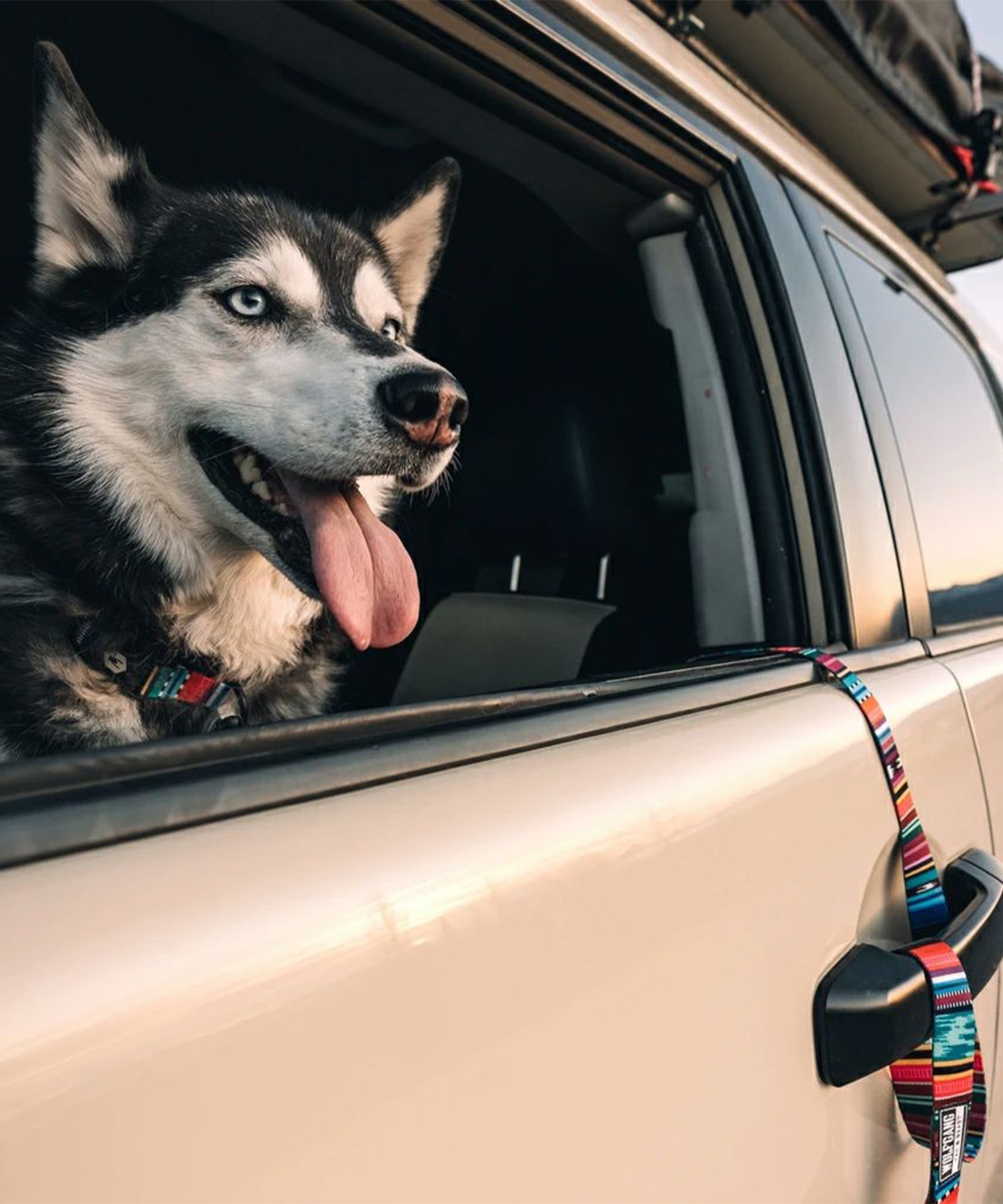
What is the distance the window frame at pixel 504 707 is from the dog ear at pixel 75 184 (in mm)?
679

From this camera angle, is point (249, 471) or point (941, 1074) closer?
point (941, 1074)

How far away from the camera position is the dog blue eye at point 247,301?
1.93m

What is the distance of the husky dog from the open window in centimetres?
33

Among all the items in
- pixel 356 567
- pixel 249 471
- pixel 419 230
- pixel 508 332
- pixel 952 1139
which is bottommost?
pixel 952 1139

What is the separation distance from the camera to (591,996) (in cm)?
77

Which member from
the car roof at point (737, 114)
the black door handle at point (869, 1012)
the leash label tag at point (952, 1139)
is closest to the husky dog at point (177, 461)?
the car roof at point (737, 114)

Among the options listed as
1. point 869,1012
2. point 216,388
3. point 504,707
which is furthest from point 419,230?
point 869,1012

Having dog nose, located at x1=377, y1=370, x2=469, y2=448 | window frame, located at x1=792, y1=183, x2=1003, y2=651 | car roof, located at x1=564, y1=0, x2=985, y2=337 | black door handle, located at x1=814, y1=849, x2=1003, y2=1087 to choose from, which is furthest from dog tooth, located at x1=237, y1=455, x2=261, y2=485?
black door handle, located at x1=814, y1=849, x2=1003, y2=1087

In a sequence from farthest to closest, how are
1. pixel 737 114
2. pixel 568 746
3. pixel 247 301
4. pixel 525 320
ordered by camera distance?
pixel 525 320 < pixel 247 301 < pixel 737 114 < pixel 568 746

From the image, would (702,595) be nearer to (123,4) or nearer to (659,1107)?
(659,1107)

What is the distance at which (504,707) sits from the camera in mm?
970

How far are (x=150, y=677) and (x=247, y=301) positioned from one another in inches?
33.5

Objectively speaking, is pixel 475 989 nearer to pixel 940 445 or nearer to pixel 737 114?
pixel 737 114

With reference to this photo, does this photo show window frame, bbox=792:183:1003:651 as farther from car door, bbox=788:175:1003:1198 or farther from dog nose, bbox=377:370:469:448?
dog nose, bbox=377:370:469:448
